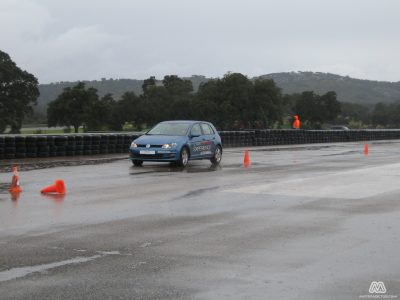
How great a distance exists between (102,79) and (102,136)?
12630 centimetres

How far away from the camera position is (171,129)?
2045 cm

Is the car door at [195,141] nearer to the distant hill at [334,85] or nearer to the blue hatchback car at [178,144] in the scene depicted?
the blue hatchback car at [178,144]

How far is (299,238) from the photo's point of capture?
7.67 metres

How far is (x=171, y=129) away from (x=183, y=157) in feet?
4.54

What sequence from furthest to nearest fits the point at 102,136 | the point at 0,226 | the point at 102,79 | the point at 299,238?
the point at 102,79, the point at 102,136, the point at 0,226, the point at 299,238

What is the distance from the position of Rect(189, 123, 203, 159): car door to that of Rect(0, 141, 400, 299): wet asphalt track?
600 cm

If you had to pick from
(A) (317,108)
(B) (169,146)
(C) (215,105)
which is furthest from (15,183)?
(A) (317,108)

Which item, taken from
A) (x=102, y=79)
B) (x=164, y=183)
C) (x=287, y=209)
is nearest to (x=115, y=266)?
(x=287, y=209)

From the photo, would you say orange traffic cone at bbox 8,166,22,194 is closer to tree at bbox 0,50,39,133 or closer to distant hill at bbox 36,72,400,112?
tree at bbox 0,50,39,133

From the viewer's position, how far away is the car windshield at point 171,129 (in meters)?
20.3

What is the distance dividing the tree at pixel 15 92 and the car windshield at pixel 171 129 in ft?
171

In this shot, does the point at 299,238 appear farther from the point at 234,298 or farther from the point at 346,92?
the point at 346,92

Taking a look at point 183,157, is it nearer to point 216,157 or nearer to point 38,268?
point 216,157

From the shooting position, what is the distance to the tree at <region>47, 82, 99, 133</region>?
7825cm
